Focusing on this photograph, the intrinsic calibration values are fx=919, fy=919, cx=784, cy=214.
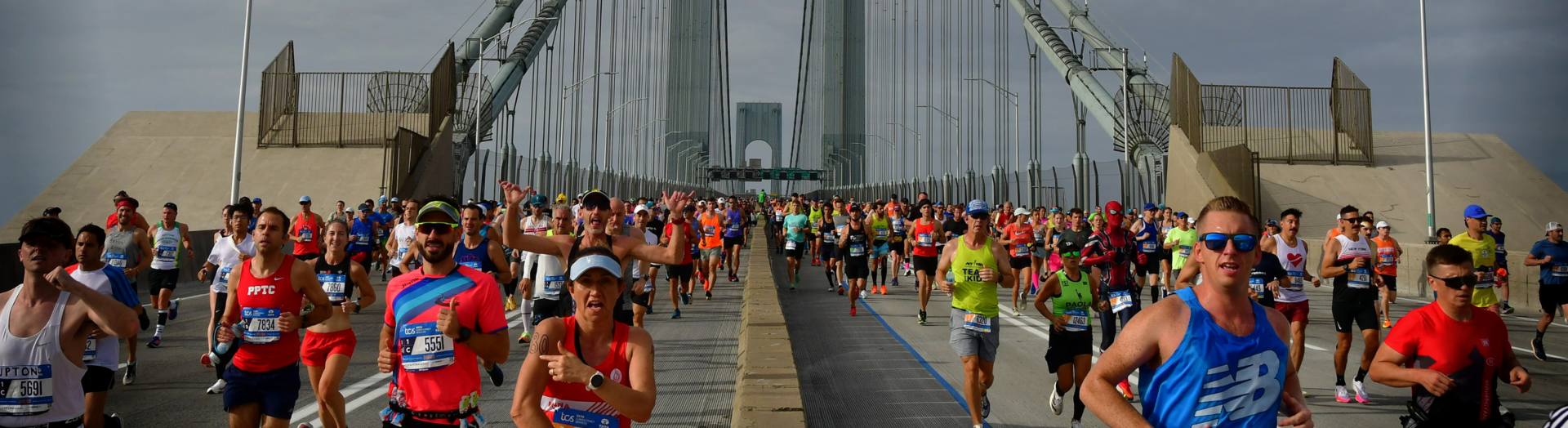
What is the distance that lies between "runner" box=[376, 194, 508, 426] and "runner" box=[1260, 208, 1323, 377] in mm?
5907

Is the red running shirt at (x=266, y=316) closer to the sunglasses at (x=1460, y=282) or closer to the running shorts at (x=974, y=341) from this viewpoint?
the running shorts at (x=974, y=341)

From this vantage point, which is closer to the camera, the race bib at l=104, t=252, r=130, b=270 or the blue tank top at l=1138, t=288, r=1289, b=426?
the blue tank top at l=1138, t=288, r=1289, b=426

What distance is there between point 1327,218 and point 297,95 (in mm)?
29702

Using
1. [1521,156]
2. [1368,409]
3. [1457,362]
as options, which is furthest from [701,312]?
[1521,156]

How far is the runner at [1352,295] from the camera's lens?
6707 mm

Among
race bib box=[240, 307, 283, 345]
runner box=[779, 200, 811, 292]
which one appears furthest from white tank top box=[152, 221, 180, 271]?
runner box=[779, 200, 811, 292]

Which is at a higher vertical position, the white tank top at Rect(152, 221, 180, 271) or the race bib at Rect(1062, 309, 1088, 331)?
the white tank top at Rect(152, 221, 180, 271)

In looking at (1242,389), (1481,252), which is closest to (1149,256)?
(1481,252)

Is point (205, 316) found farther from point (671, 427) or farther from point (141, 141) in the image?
point (141, 141)

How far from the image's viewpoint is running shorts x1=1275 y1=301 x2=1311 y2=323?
7266mm

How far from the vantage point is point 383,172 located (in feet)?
76.6

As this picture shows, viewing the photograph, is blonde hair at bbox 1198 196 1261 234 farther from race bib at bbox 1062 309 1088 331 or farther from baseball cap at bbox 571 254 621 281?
race bib at bbox 1062 309 1088 331

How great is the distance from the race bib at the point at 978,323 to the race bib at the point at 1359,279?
3469mm

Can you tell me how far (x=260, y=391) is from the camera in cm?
418
